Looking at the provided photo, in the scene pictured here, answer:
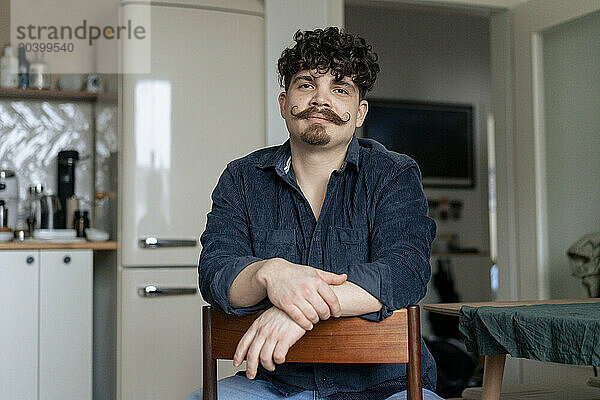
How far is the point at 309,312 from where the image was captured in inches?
52.7

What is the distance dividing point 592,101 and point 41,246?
2489 millimetres

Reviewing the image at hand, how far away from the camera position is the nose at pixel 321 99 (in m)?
1.74

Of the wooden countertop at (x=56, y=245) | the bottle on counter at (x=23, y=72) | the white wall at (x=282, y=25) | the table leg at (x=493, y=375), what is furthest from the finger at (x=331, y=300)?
the bottle on counter at (x=23, y=72)

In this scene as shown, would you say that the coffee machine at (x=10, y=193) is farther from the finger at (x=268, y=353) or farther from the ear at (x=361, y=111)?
the finger at (x=268, y=353)

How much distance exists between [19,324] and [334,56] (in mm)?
2128

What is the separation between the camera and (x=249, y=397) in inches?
63.7

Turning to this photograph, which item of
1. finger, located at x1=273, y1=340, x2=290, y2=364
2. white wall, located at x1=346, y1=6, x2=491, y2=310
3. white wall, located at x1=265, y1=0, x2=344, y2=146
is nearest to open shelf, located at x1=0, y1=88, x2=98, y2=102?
white wall, located at x1=265, y1=0, x2=344, y2=146

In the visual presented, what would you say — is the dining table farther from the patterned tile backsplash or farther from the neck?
the patterned tile backsplash

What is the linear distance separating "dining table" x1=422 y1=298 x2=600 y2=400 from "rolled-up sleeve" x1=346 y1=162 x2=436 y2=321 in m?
0.23

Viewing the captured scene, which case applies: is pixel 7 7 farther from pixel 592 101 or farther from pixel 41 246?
pixel 592 101

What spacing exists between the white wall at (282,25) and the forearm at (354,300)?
2.15m

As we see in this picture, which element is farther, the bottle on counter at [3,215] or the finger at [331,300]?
the bottle on counter at [3,215]

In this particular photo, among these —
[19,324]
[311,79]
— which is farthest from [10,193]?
[311,79]

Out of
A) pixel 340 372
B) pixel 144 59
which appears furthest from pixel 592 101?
pixel 340 372
